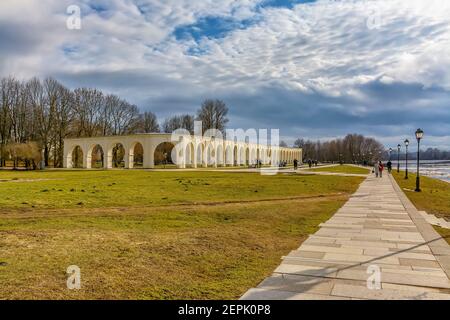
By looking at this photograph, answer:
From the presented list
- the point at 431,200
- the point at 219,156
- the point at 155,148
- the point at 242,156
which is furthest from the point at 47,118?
the point at 431,200

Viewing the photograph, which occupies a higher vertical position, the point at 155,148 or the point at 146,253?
the point at 155,148

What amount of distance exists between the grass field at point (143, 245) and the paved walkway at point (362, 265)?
0.35 m

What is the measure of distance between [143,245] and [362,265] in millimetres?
3761

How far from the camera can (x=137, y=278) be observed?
4637mm

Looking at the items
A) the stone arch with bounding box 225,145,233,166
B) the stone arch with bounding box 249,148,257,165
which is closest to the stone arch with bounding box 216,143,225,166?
the stone arch with bounding box 225,145,233,166

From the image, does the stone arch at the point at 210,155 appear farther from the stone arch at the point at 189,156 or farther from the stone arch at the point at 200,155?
the stone arch at the point at 189,156

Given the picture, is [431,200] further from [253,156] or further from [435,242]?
[253,156]

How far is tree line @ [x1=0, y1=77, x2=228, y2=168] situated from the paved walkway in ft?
153

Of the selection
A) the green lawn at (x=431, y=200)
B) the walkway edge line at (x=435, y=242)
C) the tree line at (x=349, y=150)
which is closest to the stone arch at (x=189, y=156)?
the green lawn at (x=431, y=200)

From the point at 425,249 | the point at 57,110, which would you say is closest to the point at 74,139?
the point at 57,110

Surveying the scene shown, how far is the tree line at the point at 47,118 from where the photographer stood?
50.7 metres

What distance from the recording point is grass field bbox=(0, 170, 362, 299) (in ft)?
14.2

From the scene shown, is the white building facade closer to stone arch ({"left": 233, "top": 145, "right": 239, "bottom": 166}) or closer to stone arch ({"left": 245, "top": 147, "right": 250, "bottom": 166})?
stone arch ({"left": 233, "top": 145, "right": 239, "bottom": 166})

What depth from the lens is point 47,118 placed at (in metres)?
55.2
